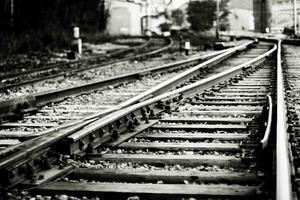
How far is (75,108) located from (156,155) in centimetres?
271

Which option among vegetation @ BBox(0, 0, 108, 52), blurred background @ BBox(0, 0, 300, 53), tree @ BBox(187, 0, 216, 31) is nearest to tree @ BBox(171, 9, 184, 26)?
blurred background @ BBox(0, 0, 300, 53)

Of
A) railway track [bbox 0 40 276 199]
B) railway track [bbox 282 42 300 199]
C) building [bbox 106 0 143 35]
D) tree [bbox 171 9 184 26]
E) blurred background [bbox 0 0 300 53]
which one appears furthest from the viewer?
tree [bbox 171 9 184 26]

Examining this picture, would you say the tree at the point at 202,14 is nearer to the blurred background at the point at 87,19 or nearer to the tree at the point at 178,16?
the blurred background at the point at 87,19

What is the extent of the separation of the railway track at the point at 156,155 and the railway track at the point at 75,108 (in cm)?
39

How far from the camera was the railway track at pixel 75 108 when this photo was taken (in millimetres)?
4828

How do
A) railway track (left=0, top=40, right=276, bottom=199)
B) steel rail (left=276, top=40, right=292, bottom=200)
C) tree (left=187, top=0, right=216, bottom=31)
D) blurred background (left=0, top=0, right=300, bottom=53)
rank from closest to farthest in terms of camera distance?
steel rail (left=276, top=40, right=292, bottom=200) → railway track (left=0, top=40, right=276, bottom=199) → blurred background (left=0, top=0, right=300, bottom=53) → tree (left=187, top=0, right=216, bottom=31)

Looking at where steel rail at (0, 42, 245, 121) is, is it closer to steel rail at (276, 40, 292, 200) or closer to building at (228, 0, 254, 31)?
steel rail at (276, 40, 292, 200)

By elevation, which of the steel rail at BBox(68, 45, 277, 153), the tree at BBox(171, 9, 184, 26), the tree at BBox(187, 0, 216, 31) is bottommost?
the steel rail at BBox(68, 45, 277, 153)

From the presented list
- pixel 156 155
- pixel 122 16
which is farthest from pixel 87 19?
pixel 156 155

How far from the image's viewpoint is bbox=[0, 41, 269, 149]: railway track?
4.83 meters

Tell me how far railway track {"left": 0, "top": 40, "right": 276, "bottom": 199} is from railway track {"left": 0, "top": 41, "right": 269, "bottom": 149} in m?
0.39

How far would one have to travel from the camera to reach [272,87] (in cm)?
729

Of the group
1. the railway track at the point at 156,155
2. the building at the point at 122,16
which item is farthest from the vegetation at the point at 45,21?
the railway track at the point at 156,155

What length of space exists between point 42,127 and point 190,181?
2.49 meters
